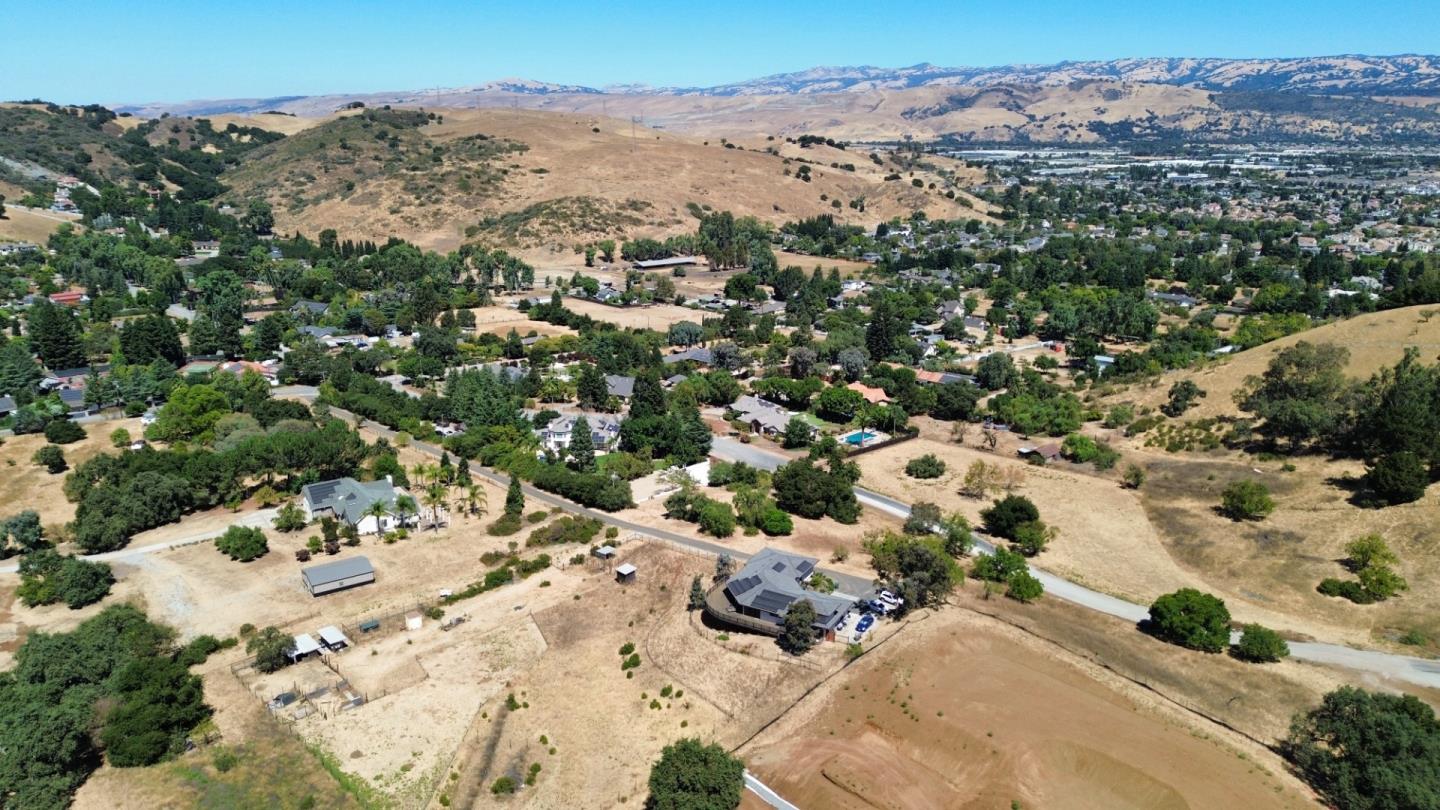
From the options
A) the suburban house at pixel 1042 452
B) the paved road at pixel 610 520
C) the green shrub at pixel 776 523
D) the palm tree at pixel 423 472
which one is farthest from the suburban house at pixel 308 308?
the suburban house at pixel 1042 452

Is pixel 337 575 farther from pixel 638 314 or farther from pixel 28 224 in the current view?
pixel 28 224

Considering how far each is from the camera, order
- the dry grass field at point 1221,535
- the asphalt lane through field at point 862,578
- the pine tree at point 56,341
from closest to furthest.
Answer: the asphalt lane through field at point 862,578
the dry grass field at point 1221,535
the pine tree at point 56,341

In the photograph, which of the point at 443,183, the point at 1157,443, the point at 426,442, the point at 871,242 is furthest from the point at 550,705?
the point at 443,183

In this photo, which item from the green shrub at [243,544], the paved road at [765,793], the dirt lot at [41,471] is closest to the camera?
the paved road at [765,793]

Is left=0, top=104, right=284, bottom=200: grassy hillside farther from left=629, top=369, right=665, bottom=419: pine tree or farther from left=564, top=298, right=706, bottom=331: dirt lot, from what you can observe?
left=629, top=369, right=665, bottom=419: pine tree

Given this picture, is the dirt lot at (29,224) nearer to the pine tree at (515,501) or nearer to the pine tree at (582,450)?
the pine tree at (582,450)

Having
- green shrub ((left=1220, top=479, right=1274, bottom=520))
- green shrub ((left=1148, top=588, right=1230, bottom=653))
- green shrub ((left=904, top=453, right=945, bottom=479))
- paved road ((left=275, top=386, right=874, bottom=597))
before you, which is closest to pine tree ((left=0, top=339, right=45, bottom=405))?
paved road ((left=275, top=386, right=874, bottom=597))
